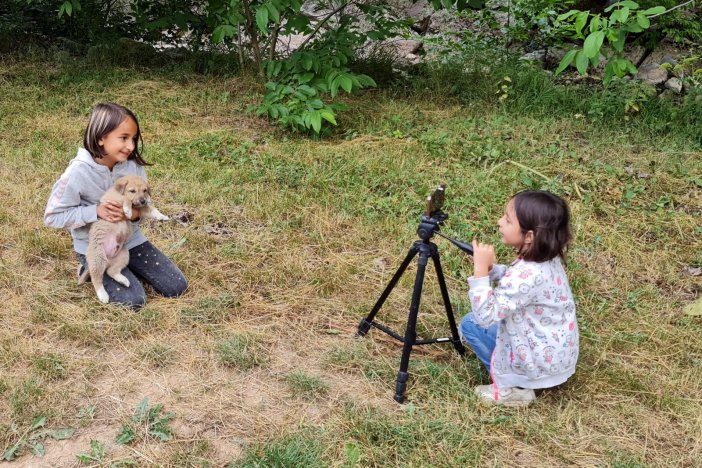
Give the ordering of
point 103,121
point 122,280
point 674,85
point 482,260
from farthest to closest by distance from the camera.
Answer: point 674,85
point 122,280
point 103,121
point 482,260

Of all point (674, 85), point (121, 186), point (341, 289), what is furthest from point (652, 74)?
point (121, 186)

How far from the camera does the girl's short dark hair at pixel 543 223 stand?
255 cm

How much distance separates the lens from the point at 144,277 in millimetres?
3592

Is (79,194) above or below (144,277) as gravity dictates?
above

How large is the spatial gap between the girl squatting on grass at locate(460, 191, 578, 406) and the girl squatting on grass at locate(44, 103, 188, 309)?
1870mm

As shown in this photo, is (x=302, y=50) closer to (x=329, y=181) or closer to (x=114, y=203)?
(x=329, y=181)

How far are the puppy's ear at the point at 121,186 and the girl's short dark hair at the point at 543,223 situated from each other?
6.38 ft

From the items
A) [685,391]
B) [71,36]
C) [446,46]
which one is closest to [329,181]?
[685,391]

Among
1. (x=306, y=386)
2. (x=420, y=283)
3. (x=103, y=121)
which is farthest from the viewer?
(x=103, y=121)

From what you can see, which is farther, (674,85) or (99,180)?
(674,85)

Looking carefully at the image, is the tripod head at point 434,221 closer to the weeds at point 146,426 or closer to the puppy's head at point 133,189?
the weeds at point 146,426

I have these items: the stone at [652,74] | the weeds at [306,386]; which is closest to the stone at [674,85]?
the stone at [652,74]

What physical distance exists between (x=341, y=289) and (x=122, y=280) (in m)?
1.22

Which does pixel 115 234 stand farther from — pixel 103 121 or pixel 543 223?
pixel 543 223
